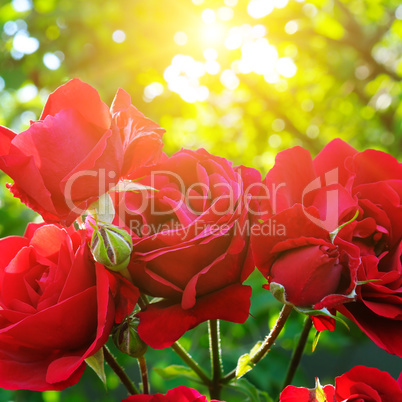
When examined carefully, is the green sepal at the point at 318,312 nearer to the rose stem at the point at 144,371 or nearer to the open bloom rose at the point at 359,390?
the open bloom rose at the point at 359,390

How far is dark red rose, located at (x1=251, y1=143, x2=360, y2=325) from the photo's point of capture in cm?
52

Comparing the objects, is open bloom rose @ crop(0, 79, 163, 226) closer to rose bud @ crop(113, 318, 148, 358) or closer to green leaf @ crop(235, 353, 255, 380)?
rose bud @ crop(113, 318, 148, 358)

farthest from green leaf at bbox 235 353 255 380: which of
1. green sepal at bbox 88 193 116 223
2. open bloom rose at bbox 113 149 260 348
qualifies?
green sepal at bbox 88 193 116 223

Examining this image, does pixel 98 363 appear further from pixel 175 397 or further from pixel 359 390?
pixel 359 390

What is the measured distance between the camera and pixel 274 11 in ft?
9.06

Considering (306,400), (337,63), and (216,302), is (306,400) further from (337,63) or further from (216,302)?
(337,63)

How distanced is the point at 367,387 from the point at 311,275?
0.42ft

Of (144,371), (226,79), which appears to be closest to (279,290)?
(144,371)

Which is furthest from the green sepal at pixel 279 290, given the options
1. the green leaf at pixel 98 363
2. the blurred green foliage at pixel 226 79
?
the blurred green foliage at pixel 226 79

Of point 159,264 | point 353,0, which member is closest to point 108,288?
point 159,264

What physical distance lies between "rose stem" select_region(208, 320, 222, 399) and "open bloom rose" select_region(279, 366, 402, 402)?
161mm

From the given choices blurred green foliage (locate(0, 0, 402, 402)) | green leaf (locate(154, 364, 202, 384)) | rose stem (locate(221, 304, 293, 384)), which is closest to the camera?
rose stem (locate(221, 304, 293, 384))

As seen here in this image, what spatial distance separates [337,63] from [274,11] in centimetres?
75

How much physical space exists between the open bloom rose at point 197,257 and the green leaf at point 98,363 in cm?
7
